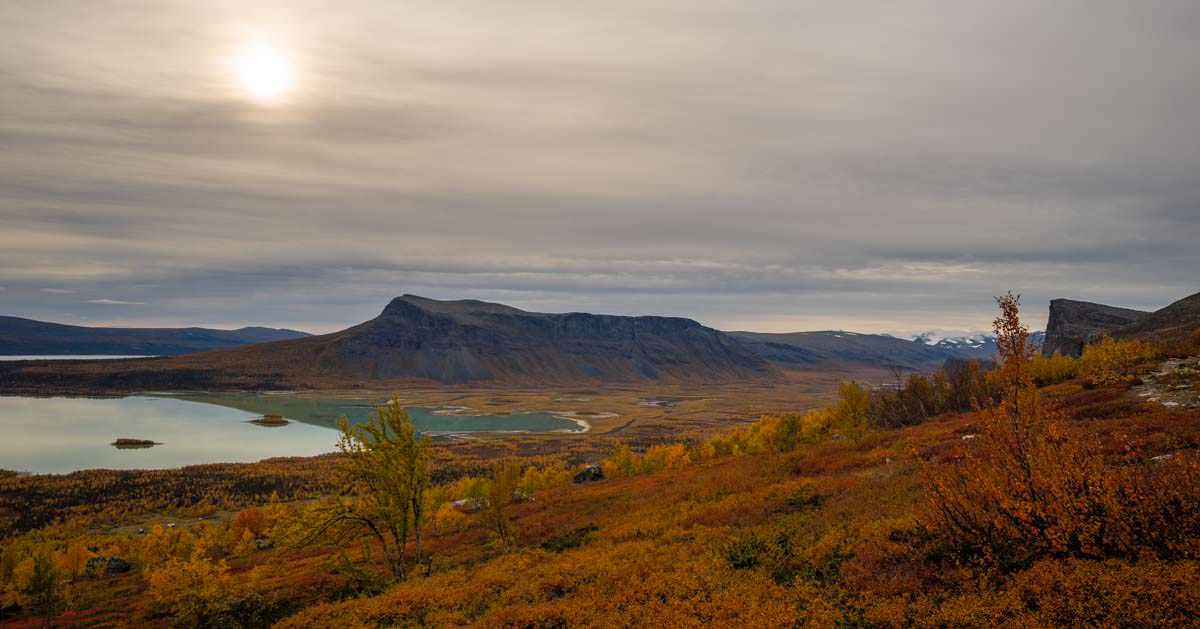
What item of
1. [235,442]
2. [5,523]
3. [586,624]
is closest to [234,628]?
[586,624]

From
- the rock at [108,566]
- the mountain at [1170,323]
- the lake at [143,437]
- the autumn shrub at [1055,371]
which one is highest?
the mountain at [1170,323]

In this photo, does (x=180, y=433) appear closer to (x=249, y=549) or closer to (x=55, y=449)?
(x=55, y=449)

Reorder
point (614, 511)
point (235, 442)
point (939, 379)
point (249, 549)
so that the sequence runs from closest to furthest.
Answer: point (614, 511) < point (249, 549) < point (939, 379) < point (235, 442)

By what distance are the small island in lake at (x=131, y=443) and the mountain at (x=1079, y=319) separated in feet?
765

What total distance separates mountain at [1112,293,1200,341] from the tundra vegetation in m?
43.5

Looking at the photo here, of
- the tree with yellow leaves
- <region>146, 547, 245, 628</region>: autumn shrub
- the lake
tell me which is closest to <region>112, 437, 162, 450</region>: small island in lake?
the lake

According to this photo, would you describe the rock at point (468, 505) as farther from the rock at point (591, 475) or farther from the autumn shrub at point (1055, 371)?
the autumn shrub at point (1055, 371)

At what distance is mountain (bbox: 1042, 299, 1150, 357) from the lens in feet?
466

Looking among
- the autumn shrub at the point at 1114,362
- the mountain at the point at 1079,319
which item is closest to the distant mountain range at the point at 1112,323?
the mountain at the point at 1079,319

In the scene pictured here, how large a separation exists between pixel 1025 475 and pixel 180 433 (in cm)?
21978

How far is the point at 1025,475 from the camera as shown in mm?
13578

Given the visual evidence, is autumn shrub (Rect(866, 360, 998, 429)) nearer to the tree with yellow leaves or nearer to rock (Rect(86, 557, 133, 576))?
the tree with yellow leaves

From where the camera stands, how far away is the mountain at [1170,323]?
3177 inches

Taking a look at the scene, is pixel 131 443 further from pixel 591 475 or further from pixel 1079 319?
pixel 1079 319
